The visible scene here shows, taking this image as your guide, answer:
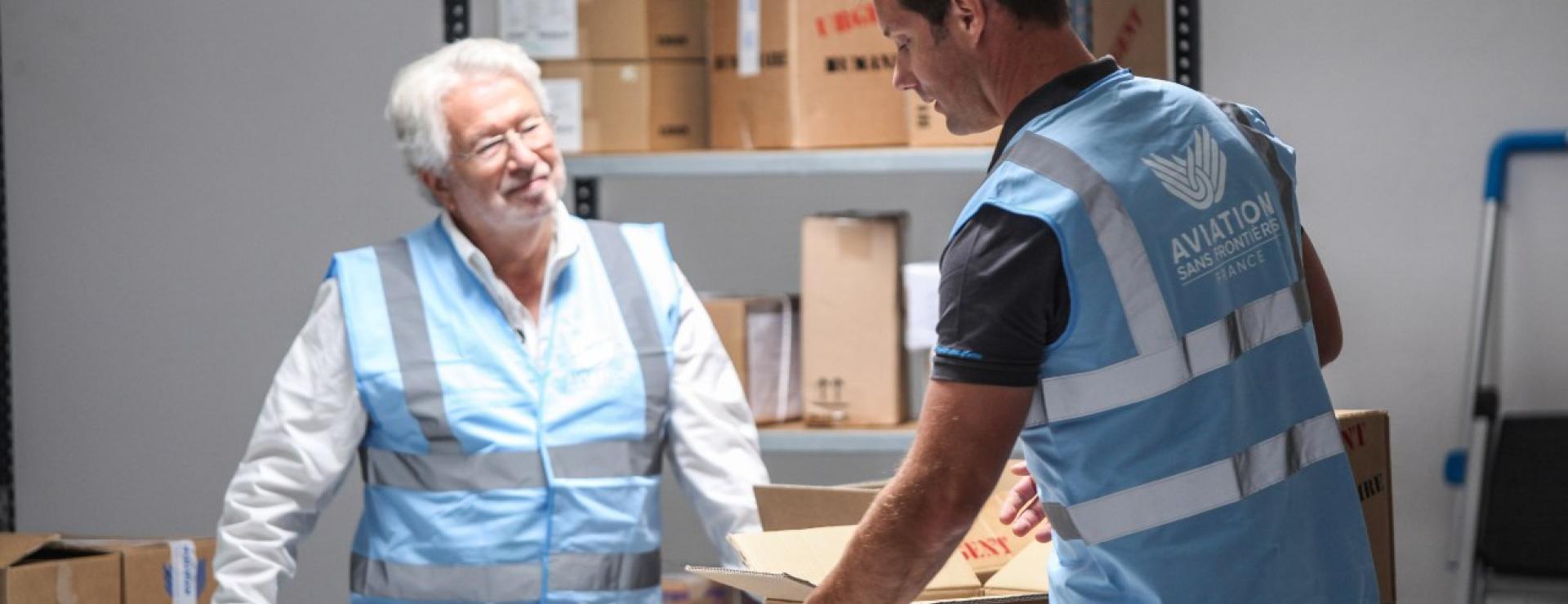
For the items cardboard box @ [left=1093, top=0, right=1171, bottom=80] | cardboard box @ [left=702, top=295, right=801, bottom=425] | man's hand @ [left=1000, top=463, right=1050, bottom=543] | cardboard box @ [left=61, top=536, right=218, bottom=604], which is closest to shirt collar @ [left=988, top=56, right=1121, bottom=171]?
man's hand @ [left=1000, top=463, right=1050, bottom=543]

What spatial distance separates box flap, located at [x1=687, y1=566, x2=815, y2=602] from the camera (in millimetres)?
1593

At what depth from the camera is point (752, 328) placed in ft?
9.68

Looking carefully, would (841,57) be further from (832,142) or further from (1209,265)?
(1209,265)

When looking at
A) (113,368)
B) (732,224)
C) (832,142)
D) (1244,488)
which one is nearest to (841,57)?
(832,142)

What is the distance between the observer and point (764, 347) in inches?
117

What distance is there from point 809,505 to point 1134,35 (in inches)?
53.1

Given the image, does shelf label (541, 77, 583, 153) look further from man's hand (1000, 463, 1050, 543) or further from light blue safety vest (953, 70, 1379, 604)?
light blue safety vest (953, 70, 1379, 604)

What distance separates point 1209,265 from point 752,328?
162 centimetres

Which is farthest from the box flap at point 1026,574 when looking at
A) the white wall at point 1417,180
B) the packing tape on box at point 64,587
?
the white wall at point 1417,180

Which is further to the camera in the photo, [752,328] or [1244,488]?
[752,328]

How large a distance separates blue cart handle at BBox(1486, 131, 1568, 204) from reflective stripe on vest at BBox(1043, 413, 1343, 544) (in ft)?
7.04

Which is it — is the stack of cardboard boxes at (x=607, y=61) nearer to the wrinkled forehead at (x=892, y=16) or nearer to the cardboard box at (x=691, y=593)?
the cardboard box at (x=691, y=593)

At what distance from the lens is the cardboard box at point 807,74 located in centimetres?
283

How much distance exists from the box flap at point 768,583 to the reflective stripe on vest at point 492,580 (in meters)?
0.79
